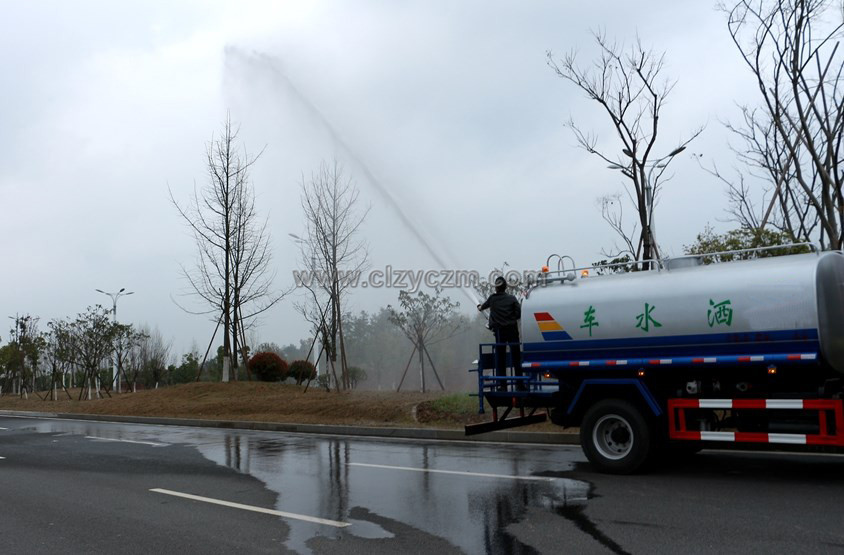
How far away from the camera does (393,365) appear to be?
26.8 meters

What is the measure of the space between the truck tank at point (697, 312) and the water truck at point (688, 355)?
0.01 meters

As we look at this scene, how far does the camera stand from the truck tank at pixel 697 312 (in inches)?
310

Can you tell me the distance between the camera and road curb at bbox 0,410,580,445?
1288cm

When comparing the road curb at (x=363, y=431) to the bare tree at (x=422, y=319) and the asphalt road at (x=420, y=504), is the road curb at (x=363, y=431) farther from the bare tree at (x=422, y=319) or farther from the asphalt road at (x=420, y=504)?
the bare tree at (x=422, y=319)

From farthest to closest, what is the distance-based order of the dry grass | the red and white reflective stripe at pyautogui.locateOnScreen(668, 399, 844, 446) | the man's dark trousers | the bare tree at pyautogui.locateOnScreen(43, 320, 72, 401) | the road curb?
1. the bare tree at pyautogui.locateOnScreen(43, 320, 72, 401)
2. the dry grass
3. the road curb
4. the man's dark trousers
5. the red and white reflective stripe at pyautogui.locateOnScreen(668, 399, 844, 446)

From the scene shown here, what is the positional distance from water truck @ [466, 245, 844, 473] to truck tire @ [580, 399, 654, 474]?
0.05ft

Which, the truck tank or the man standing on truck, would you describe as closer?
the truck tank

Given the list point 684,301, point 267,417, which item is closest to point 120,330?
point 267,417

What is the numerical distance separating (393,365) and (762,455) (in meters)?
17.6

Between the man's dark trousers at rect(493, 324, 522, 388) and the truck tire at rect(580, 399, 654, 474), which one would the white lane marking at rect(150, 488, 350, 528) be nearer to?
the truck tire at rect(580, 399, 654, 474)

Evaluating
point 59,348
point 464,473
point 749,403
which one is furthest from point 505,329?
point 59,348

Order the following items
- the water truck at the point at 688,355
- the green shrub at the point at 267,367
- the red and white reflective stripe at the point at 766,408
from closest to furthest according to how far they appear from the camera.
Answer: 1. the red and white reflective stripe at the point at 766,408
2. the water truck at the point at 688,355
3. the green shrub at the point at 267,367

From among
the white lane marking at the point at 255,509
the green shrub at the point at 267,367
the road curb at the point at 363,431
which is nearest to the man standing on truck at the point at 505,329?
the road curb at the point at 363,431

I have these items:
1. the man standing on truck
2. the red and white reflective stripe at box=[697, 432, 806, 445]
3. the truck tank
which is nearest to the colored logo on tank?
the truck tank
